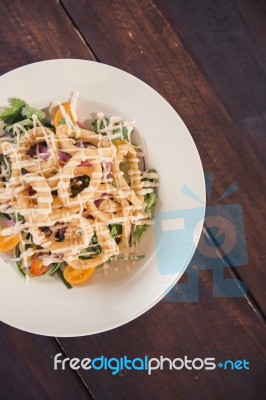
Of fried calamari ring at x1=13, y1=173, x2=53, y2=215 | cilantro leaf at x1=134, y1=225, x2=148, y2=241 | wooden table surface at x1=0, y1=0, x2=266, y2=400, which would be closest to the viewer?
fried calamari ring at x1=13, y1=173, x2=53, y2=215

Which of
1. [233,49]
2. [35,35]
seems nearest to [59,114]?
[35,35]

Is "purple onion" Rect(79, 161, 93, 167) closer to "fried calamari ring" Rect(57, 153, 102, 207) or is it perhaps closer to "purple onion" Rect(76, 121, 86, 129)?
"fried calamari ring" Rect(57, 153, 102, 207)

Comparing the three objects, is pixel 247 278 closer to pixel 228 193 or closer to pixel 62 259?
pixel 228 193

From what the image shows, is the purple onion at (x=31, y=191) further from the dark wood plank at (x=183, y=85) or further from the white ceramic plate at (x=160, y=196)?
the dark wood plank at (x=183, y=85)

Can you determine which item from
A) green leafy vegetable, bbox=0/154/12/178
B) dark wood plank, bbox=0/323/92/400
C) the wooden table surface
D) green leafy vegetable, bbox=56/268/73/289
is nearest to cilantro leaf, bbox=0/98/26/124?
green leafy vegetable, bbox=0/154/12/178

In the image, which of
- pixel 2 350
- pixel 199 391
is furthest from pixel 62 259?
pixel 199 391

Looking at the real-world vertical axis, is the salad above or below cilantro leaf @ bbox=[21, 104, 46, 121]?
below

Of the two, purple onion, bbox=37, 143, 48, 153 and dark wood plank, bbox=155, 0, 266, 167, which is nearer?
purple onion, bbox=37, 143, 48, 153

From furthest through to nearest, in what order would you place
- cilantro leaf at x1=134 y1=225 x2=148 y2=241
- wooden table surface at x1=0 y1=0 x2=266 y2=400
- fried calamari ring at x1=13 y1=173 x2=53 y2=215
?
wooden table surface at x1=0 y1=0 x2=266 y2=400, cilantro leaf at x1=134 y1=225 x2=148 y2=241, fried calamari ring at x1=13 y1=173 x2=53 y2=215
